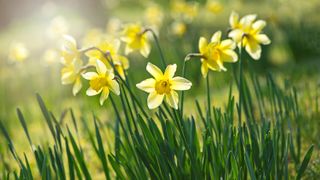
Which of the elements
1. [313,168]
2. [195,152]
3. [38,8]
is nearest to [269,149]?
[195,152]

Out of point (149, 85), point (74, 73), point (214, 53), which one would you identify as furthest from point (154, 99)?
point (74, 73)

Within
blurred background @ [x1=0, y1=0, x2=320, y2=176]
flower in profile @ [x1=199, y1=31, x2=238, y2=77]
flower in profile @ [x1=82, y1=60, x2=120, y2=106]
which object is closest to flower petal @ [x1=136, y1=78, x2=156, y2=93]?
flower in profile @ [x1=82, y1=60, x2=120, y2=106]

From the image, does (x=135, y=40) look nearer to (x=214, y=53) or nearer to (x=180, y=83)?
(x=214, y=53)

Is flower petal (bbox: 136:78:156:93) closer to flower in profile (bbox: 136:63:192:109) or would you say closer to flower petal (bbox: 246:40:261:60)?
flower in profile (bbox: 136:63:192:109)

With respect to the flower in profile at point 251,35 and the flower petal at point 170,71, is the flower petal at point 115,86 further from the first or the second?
the flower in profile at point 251,35

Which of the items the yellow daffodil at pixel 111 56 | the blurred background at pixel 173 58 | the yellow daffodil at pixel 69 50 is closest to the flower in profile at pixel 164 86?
the yellow daffodil at pixel 111 56

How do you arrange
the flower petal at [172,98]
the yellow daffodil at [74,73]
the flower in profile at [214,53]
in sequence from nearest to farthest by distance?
the flower petal at [172,98] → the flower in profile at [214,53] → the yellow daffodil at [74,73]

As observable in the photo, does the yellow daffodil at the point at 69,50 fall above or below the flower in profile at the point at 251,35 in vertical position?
above
